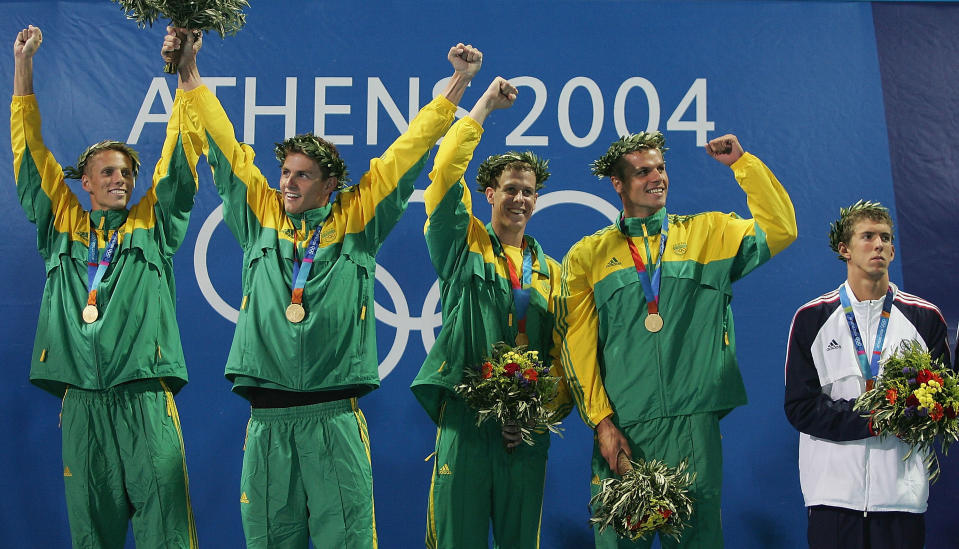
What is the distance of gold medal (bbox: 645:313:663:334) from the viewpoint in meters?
3.88

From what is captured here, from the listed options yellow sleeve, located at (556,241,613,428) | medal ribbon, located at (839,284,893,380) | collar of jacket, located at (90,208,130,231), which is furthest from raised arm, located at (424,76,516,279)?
medal ribbon, located at (839,284,893,380)

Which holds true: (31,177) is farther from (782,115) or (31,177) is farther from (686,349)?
(782,115)

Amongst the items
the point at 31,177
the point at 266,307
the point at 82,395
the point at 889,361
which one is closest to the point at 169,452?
the point at 82,395

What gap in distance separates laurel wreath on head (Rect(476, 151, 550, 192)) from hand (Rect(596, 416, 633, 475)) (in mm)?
→ 1306

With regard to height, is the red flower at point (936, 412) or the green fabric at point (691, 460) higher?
the red flower at point (936, 412)

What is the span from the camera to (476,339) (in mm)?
4281

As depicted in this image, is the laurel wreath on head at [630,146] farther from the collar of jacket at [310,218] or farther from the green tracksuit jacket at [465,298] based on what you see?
the collar of jacket at [310,218]

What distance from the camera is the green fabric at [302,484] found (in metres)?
3.88

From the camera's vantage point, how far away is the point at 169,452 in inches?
170

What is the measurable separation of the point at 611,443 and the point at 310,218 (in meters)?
1.56

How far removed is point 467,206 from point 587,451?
1.85m

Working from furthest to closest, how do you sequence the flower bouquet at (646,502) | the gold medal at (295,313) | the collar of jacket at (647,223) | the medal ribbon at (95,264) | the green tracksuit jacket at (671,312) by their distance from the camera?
the medal ribbon at (95,264)
the collar of jacket at (647,223)
the gold medal at (295,313)
the green tracksuit jacket at (671,312)
the flower bouquet at (646,502)

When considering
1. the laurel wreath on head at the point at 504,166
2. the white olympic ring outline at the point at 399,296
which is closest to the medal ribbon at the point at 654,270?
the laurel wreath on head at the point at 504,166

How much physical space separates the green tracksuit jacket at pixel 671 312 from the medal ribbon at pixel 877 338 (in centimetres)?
60
